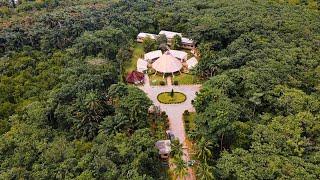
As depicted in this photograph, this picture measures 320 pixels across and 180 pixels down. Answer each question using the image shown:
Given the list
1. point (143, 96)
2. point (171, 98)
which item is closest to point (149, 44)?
point (171, 98)

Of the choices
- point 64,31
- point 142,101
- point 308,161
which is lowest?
point 308,161

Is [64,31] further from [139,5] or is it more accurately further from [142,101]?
[142,101]

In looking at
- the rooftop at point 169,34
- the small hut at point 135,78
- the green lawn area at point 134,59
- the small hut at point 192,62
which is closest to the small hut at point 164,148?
the small hut at point 135,78

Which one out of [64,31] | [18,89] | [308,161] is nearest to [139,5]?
[64,31]

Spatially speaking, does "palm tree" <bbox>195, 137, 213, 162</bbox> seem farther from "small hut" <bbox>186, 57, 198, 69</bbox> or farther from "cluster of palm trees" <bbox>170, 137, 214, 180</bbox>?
"small hut" <bbox>186, 57, 198, 69</bbox>

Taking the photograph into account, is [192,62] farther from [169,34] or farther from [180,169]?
[180,169]

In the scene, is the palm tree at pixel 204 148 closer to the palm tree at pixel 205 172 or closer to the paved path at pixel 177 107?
Result: the palm tree at pixel 205 172

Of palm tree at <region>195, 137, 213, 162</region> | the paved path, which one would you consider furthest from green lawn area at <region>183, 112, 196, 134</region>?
palm tree at <region>195, 137, 213, 162</region>
